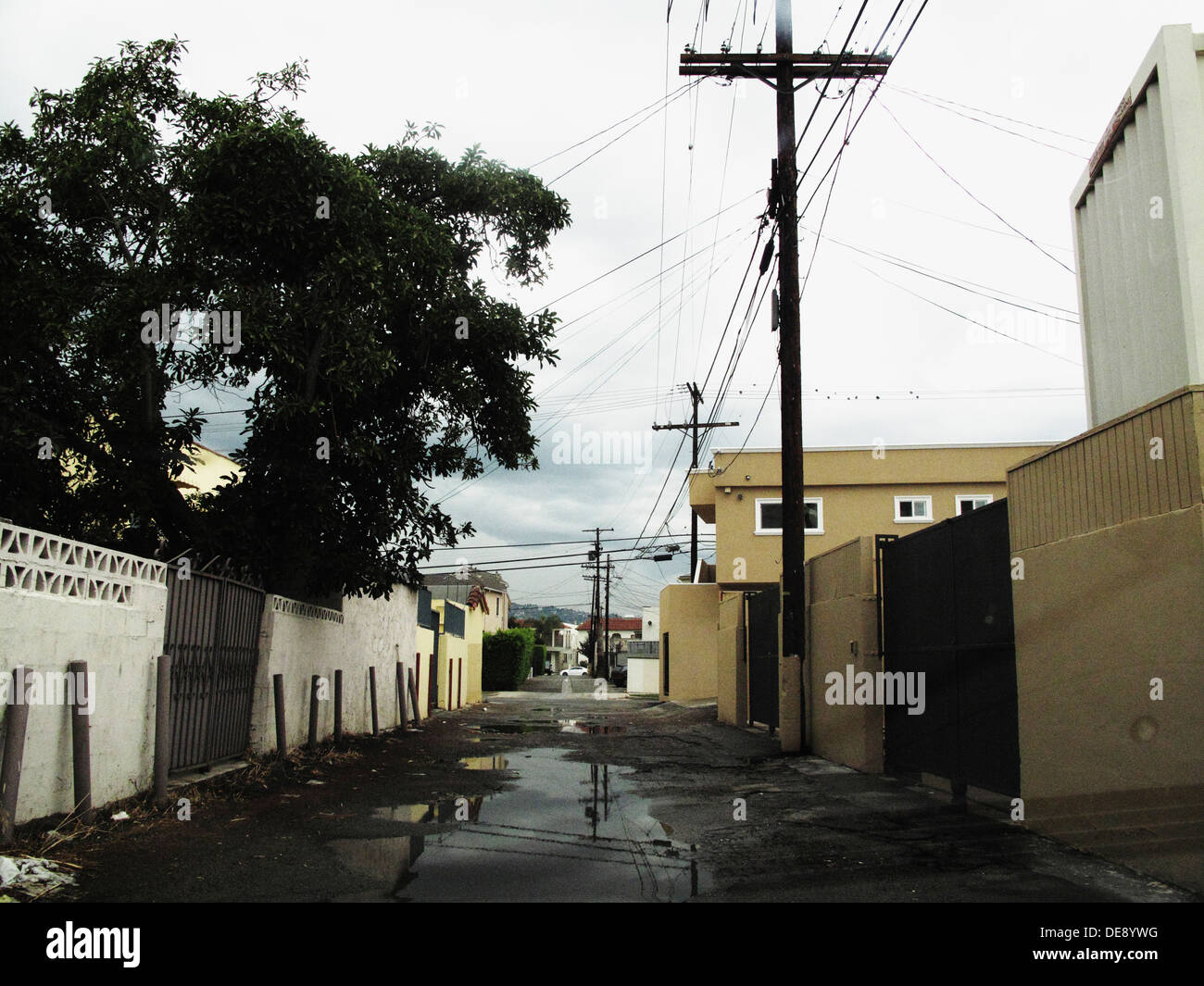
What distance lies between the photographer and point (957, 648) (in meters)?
8.71

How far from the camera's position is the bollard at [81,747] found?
21.8 ft

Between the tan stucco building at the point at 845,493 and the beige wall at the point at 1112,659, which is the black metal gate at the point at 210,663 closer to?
the beige wall at the point at 1112,659

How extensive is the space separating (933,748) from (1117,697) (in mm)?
3501

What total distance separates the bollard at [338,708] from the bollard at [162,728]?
5.40 meters

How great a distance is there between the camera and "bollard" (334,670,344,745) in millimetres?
13703

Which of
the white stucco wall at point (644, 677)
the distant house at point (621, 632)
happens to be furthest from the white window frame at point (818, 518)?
the distant house at point (621, 632)

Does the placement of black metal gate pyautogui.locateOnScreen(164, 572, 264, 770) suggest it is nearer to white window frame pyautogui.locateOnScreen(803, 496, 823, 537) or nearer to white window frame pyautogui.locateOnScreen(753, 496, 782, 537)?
white window frame pyautogui.locateOnScreen(753, 496, 782, 537)

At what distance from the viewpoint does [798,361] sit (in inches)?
528

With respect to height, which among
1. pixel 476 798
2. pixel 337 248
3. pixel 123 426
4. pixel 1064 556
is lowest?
pixel 476 798

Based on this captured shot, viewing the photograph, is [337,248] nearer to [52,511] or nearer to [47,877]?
[52,511]

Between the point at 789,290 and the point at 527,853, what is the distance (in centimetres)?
924

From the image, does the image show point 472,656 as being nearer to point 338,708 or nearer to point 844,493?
point 844,493
